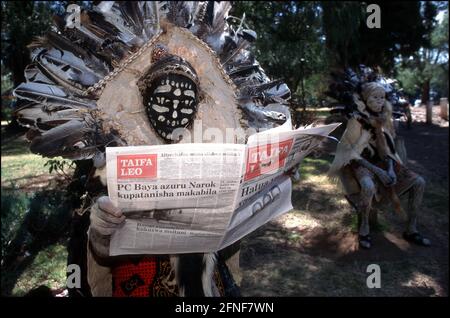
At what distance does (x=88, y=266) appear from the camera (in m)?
1.88

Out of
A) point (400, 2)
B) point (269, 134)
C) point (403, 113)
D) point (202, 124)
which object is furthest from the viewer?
point (400, 2)

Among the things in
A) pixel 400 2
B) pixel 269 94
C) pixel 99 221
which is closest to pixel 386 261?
pixel 269 94

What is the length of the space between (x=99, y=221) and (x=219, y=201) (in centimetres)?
45

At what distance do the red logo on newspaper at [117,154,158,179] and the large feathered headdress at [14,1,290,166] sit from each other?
144 mm

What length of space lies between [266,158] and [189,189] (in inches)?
13.4

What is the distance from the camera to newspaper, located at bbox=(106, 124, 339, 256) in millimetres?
1617

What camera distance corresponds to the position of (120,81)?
5.99 ft

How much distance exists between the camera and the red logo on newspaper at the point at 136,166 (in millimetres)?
1610

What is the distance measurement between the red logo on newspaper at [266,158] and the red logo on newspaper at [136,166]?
1.17 feet

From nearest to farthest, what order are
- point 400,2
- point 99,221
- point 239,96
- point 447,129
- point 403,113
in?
point 99,221 < point 239,96 < point 403,113 < point 400,2 < point 447,129

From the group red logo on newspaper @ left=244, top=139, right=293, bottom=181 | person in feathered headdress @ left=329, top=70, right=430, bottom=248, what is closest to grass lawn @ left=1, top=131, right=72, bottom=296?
red logo on newspaper @ left=244, top=139, right=293, bottom=181

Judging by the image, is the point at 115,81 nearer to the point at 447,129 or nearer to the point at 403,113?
the point at 403,113

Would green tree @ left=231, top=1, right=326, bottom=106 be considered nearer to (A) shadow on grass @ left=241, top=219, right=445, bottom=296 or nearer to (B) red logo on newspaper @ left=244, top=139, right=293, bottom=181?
(A) shadow on grass @ left=241, top=219, right=445, bottom=296

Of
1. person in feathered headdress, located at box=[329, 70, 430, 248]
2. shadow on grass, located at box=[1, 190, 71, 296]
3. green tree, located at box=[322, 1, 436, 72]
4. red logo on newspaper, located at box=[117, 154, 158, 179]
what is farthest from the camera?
green tree, located at box=[322, 1, 436, 72]
